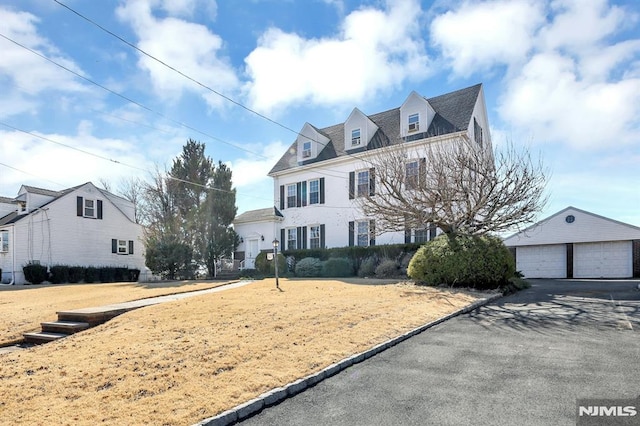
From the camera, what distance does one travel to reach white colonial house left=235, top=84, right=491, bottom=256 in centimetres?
2095

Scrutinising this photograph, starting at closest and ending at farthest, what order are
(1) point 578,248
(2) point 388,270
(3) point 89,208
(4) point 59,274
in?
(2) point 388,270
(1) point 578,248
(4) point 59,274
(3) point 89,208

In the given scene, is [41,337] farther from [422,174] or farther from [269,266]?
[269,266]

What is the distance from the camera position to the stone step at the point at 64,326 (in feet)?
28.5

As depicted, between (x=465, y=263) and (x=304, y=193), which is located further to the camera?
(x=304, y=193)

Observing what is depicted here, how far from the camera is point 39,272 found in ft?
78.2

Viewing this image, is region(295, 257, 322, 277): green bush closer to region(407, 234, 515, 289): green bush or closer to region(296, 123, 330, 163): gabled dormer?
region(296, 123, 330, 163): gabled dormer

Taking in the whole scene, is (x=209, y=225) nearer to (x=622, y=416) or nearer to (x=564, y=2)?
(x=564, y=2)

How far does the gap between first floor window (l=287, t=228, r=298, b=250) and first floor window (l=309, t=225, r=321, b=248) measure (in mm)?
1138

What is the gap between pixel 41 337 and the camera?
8.47 metres

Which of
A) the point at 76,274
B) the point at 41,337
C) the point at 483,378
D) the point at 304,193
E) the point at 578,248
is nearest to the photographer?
the point at 483,378

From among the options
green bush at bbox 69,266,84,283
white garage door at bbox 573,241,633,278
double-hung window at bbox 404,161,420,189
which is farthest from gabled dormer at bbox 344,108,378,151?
green bush at bbox 69,266,84,283

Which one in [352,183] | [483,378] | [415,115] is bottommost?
[483,378]

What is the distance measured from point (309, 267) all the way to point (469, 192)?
34.3ft

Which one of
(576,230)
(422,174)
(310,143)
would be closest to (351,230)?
(310,143)
